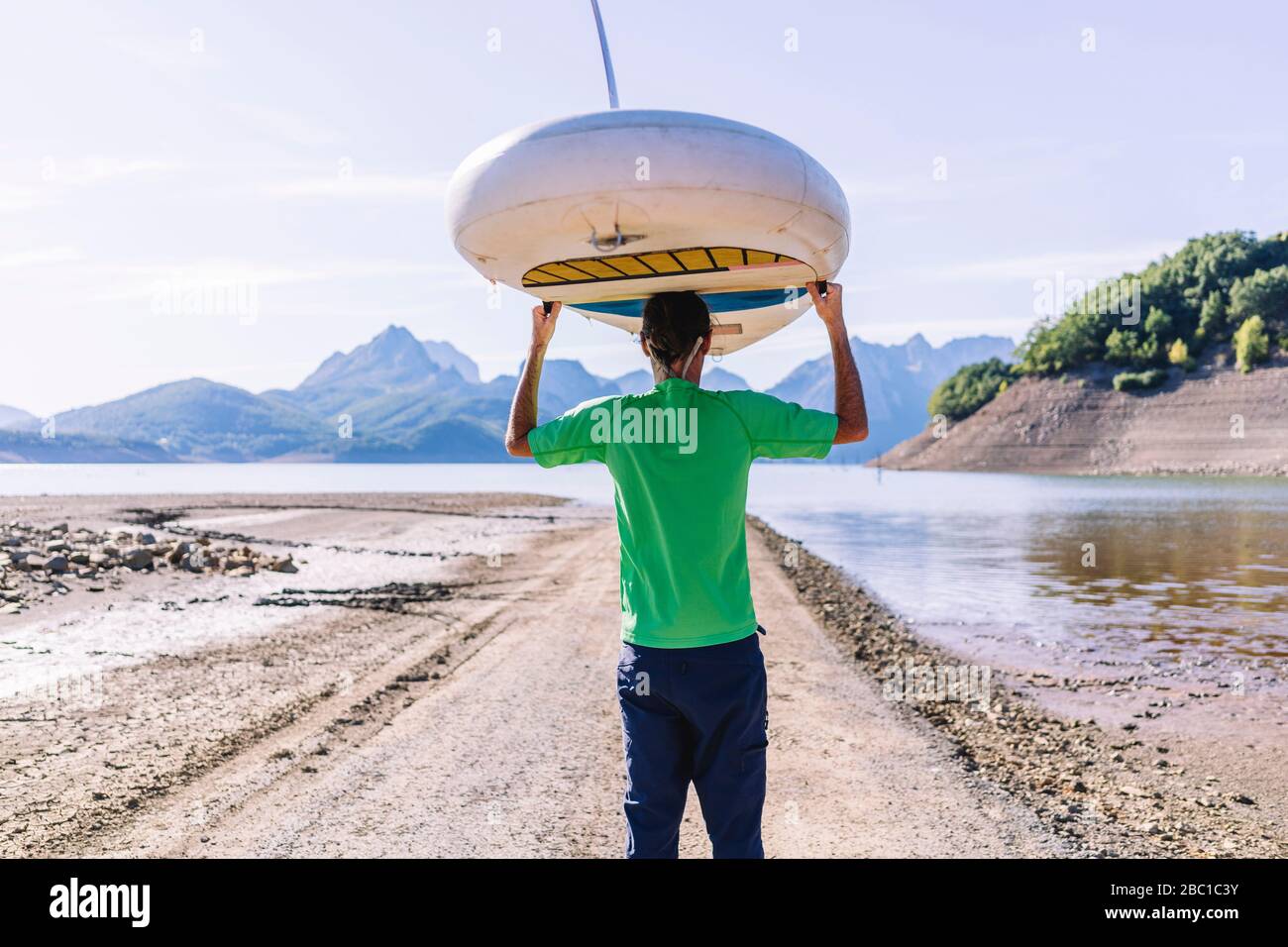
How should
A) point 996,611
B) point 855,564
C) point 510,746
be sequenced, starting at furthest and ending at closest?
1. point 855,564
2. point 996,611
3. point 510,746

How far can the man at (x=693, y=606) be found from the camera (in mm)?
3086

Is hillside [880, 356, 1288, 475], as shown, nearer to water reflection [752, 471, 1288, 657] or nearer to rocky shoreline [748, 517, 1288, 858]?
water reflection [752, 471, 1288, 657]

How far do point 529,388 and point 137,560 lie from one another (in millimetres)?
18424

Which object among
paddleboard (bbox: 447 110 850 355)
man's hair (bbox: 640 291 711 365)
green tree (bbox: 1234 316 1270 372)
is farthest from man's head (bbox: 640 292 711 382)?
green tree (bbox: 1234 316 1270 372)

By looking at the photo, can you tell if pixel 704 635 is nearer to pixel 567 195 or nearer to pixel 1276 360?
pixel 567 195

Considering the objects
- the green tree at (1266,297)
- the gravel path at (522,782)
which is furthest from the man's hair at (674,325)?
the green tree at (1266,297)

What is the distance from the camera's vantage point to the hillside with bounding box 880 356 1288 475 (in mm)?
112312

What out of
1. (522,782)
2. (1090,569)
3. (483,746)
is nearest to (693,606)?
(522,782)

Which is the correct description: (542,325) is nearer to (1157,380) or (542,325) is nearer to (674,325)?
(674,325)

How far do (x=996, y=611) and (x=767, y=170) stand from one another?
52.3ft

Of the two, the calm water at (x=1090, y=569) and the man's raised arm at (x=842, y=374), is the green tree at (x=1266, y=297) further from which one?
the man's raised arm at (x=842, y=374)
